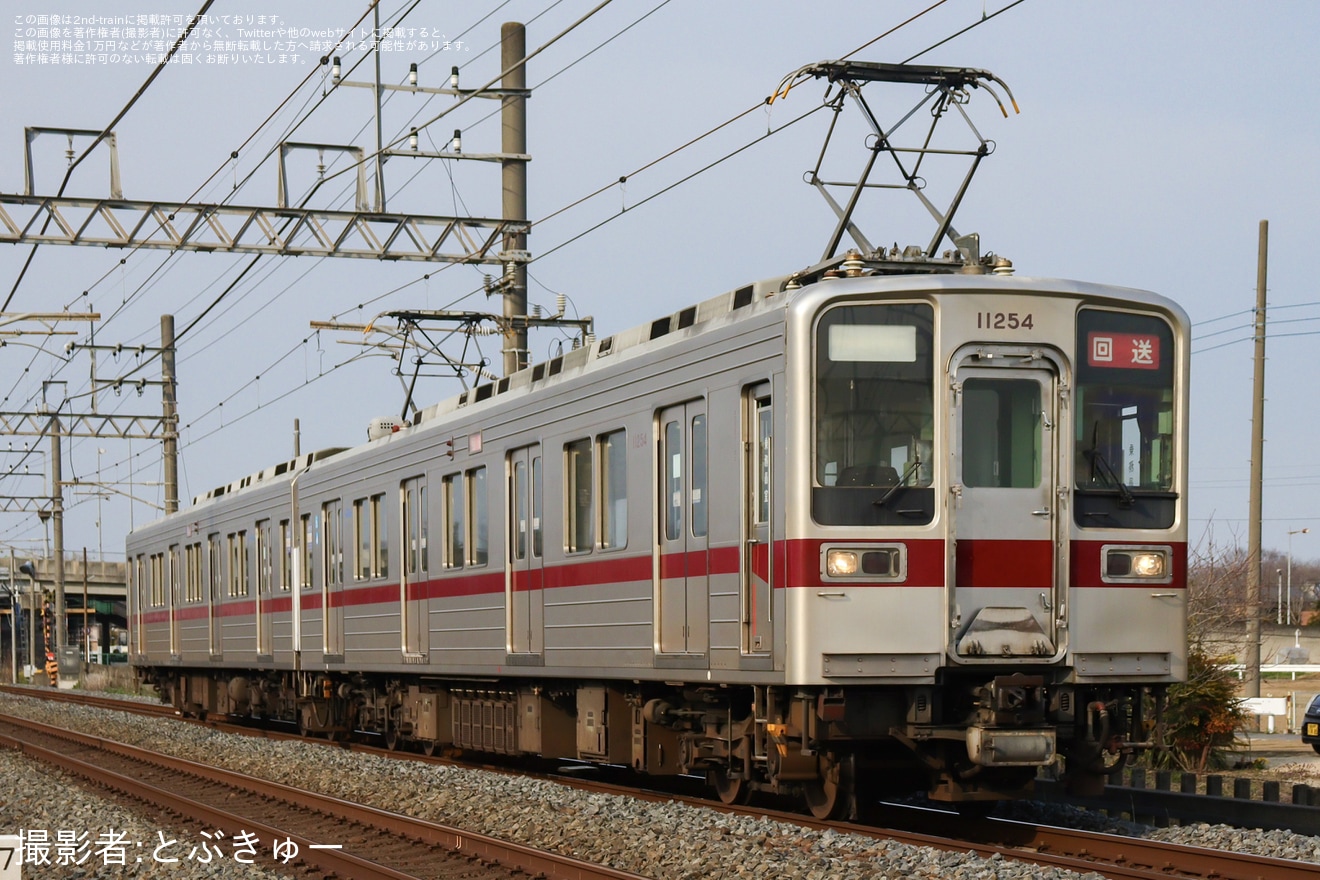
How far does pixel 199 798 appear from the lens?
14.2 m

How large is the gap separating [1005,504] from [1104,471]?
673 mm

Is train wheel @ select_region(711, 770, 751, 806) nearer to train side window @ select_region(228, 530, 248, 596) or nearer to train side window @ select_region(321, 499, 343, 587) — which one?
train side window @ select_region(321, 499, 343, 587)

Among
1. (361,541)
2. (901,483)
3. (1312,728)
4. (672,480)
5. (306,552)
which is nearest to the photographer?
(901,483)

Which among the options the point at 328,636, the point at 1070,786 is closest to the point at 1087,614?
the point at 1070,786

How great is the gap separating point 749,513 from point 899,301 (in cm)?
148

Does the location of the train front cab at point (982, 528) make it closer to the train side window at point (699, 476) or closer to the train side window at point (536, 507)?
the train side window at point (699, 476)

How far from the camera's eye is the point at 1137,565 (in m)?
10.0

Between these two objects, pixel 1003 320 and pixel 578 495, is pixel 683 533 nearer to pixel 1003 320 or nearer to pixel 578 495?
pixel 578 495

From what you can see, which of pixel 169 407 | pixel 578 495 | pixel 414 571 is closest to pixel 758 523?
pixel 578 495

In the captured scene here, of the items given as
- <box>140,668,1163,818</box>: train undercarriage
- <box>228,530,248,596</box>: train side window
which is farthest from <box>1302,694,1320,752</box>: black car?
<box>228,530,248,596</box>: train side window

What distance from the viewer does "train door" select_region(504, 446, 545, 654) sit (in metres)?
13.5

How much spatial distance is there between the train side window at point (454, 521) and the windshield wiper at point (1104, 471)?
656 centimetres

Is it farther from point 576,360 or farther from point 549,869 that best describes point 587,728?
point 549,869

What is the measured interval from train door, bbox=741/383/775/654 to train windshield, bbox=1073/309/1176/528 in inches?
67.5
